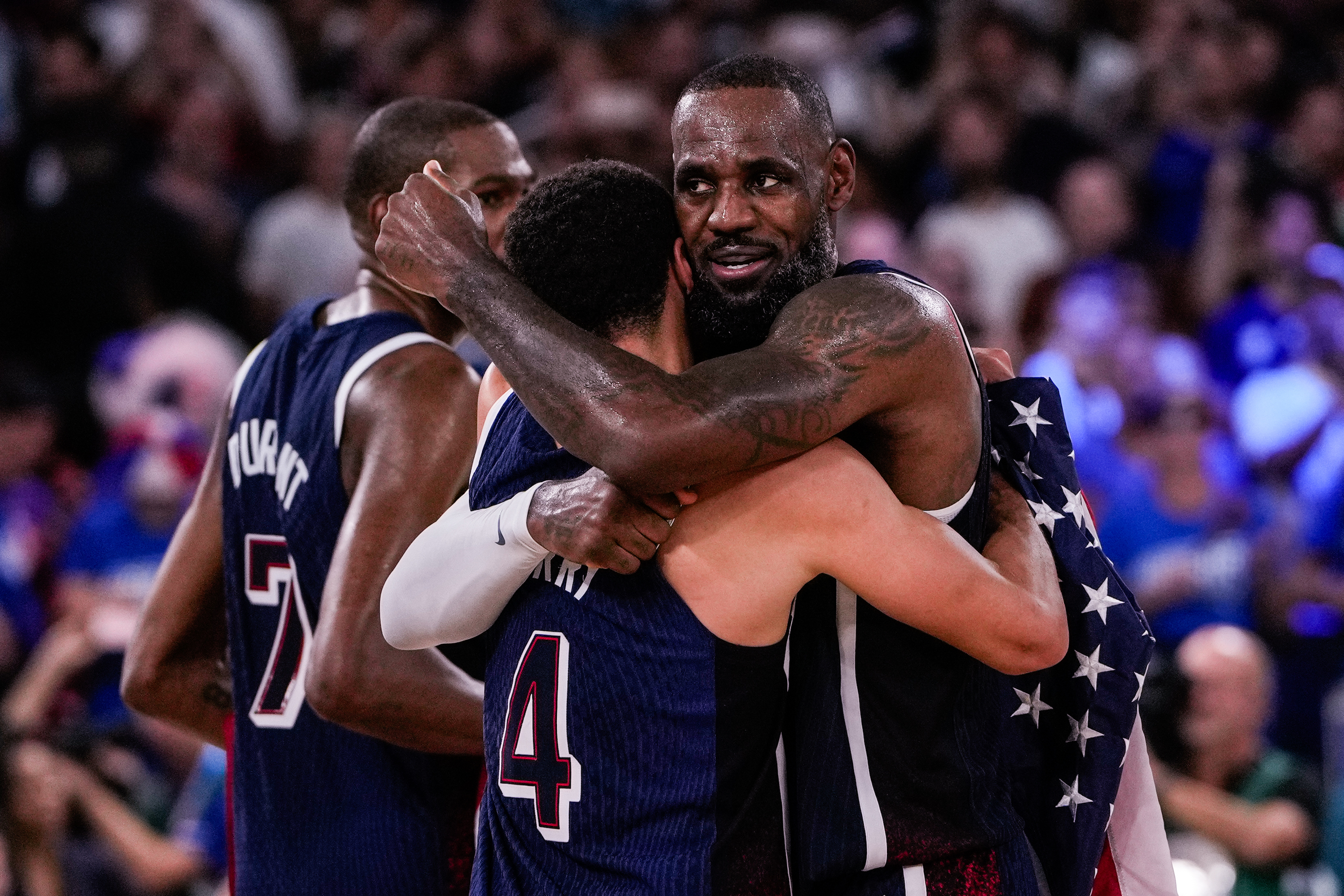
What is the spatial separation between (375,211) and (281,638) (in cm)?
97

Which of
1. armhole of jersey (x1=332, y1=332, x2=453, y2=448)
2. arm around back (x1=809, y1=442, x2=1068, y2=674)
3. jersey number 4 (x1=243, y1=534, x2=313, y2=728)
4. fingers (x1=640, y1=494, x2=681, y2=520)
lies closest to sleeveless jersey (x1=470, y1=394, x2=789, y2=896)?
fingers (x1=640, y1=494, x2=681, y2=520)

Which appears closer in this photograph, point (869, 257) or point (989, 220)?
point (869, 257)

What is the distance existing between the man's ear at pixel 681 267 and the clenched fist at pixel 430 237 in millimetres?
302

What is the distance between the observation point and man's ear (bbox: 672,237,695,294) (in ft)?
8.72

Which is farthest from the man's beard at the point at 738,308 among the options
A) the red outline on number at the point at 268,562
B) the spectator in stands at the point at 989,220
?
the spectator in stands at the point at 989,220

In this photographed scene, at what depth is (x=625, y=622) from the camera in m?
2.55

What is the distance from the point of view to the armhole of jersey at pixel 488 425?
2.84 metres

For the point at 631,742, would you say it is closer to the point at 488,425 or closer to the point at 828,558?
the point at 828,558

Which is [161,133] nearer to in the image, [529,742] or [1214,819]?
[1214,819]

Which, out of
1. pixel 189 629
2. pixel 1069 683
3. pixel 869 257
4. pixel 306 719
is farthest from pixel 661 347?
pixel 869 257

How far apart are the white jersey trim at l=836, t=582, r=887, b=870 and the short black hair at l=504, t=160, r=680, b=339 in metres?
0.57

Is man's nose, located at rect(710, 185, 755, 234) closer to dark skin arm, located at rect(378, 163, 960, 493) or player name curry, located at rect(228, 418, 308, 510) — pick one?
dark skin arm, located at rect(378, 163, 960, 493)

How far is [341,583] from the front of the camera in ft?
9.95

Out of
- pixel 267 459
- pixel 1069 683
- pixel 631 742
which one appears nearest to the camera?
pixel 631 742
